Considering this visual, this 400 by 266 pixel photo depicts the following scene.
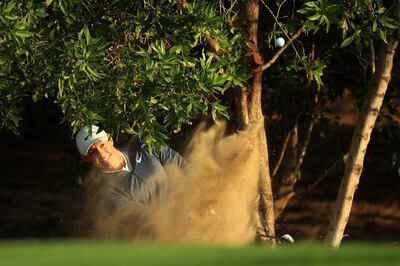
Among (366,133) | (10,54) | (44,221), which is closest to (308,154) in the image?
(44,221)

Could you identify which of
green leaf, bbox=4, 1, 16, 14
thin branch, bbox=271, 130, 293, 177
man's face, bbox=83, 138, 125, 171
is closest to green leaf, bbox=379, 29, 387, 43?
man's face, bbox=83, 138, 125, 171

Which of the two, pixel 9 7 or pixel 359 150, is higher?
pixel 9 7

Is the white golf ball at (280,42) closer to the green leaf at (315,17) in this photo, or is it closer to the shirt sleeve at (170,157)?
the shirt sleeve at (170,157)

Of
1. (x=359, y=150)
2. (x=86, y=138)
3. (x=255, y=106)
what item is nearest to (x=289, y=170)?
(x=359, y=150)

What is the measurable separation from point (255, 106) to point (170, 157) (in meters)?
1.07

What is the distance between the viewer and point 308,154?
25.9 m

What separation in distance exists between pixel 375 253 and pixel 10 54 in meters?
5.00

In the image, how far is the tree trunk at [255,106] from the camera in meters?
13.8

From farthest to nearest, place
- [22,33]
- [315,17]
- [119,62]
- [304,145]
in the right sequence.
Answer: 1. [304,145]
2. [119,62]
3. [315,17]
4. [22,33]

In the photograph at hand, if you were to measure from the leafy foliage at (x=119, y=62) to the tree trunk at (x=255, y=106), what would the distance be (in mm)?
1022

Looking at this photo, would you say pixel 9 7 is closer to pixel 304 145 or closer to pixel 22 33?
pixel 22 33

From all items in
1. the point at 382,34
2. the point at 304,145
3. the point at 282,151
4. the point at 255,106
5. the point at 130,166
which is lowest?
the point at 130,166

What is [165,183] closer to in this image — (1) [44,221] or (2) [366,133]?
(2) [366,133]

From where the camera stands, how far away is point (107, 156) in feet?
45.7
